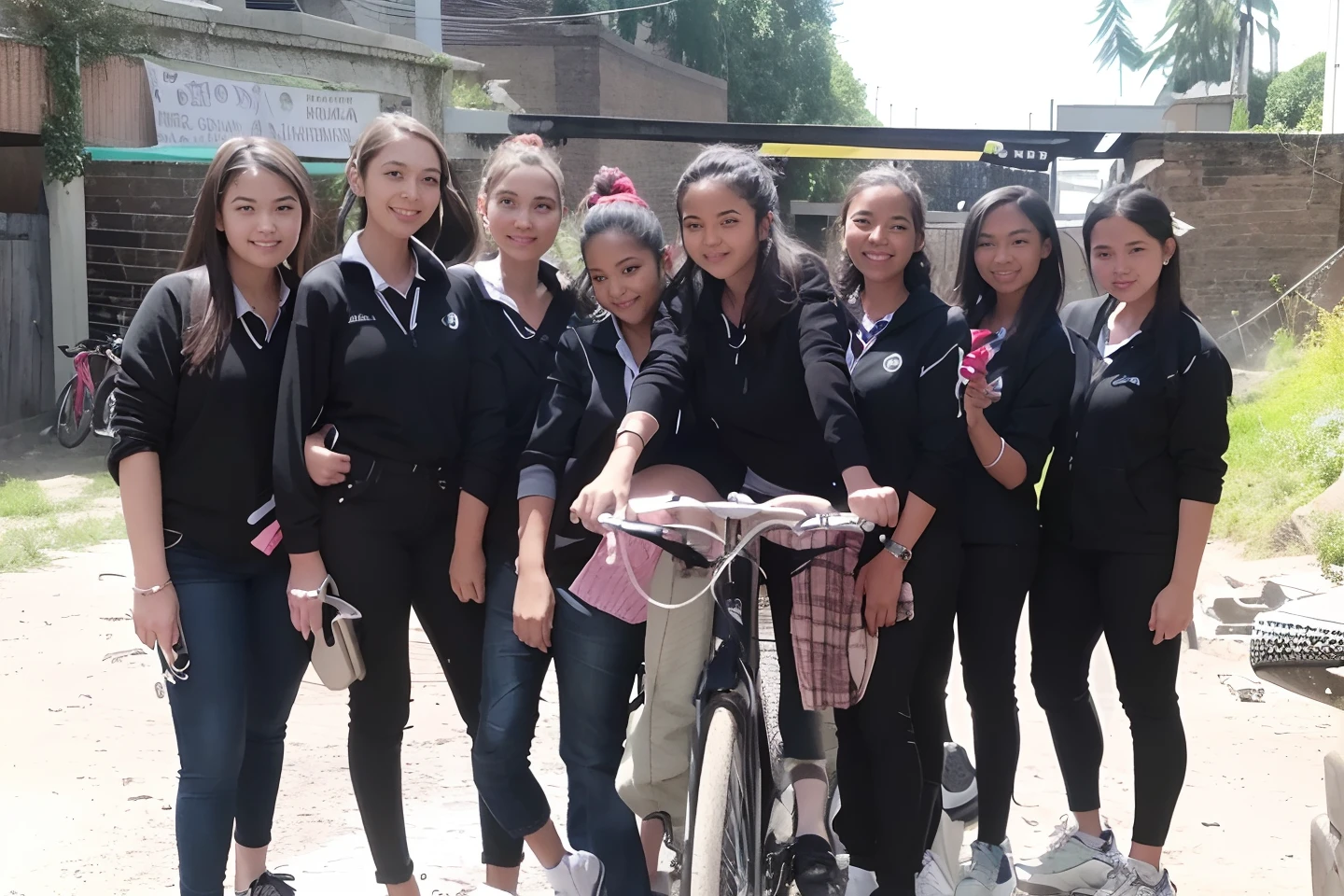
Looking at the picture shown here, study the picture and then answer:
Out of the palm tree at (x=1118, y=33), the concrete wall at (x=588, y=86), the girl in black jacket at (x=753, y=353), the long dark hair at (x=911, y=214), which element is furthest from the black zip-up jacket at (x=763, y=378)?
the palm tree at (x=1118, y=33)

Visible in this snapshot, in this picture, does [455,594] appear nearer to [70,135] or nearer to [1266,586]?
[1266,586]

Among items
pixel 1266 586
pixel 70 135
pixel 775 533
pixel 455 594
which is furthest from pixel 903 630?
pixel 70 135

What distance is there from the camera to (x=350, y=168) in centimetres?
292

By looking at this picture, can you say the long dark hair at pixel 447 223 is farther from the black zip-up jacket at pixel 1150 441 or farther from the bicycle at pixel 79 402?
the bicycle at pixel 79 402

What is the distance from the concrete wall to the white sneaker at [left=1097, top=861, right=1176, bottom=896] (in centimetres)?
2011

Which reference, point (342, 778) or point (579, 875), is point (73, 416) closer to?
point (342, 778)

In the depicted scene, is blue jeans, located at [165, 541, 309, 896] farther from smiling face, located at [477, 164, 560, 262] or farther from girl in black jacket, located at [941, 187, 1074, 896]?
girl in black jacket, located at [941, 187, 1074, 896]

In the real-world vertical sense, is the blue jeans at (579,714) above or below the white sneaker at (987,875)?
above

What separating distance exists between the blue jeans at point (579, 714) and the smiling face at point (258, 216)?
885mm

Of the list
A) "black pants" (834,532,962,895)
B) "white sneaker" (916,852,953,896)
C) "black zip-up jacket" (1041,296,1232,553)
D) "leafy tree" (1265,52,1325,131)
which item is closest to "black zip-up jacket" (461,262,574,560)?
"black pants" (834,532,962,895)

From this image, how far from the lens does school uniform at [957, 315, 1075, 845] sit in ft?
9.84

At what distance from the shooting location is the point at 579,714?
2.75m

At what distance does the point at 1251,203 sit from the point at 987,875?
1293cm

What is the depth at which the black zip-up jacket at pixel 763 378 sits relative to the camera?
2.68m
